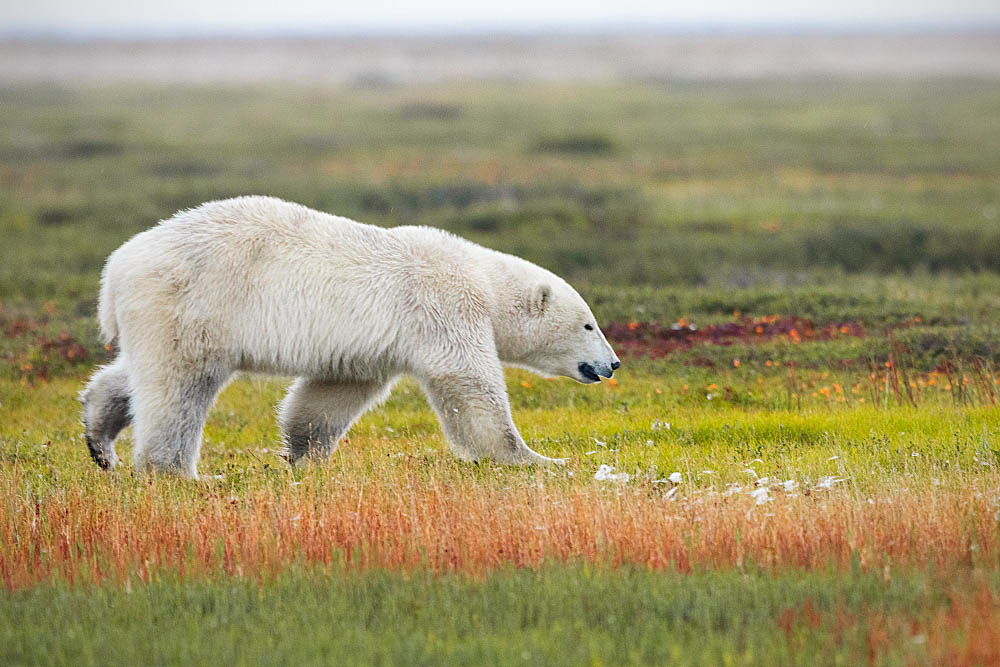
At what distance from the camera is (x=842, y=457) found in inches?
315

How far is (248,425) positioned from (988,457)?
274 inches

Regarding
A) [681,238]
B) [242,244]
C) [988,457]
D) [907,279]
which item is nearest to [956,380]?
[988,457]

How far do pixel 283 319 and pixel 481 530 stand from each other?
93.4 inches

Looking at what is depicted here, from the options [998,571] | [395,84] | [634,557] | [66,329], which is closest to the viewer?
[998,571]

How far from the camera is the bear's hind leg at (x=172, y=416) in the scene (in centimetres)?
782

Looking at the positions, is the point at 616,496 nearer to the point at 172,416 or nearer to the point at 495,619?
the point at 495,619

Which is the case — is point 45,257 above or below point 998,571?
below

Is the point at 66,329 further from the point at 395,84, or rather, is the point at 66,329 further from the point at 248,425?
the point at 395,84

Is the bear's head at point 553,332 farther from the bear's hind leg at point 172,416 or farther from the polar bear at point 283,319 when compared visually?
the bear's hind leg at point 172,416

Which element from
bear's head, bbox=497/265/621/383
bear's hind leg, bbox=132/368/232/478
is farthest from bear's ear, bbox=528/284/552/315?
bear's hind leg, bbox=132/368/232/478

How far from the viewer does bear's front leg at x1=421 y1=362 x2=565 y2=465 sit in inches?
314

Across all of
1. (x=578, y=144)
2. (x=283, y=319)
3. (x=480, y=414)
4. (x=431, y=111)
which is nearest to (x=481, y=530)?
(x=480, y=414)

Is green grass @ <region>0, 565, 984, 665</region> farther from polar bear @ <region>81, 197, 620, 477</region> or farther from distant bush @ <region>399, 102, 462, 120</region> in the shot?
distant bush @ <region>399, 102, 462, 120</region>

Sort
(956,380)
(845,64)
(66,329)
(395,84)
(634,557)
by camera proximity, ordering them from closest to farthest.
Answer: (634,557) < (956,380) < (66,329) < (395,84) < (845,64)
